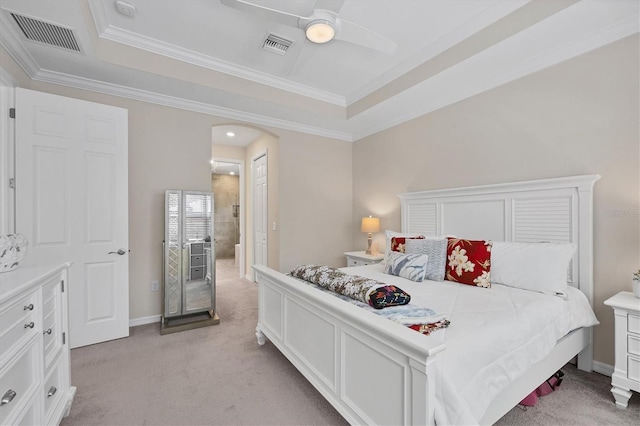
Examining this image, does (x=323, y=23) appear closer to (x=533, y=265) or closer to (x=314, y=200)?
(x=533, y=265)

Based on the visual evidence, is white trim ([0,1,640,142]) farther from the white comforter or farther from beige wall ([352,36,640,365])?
the white comforter

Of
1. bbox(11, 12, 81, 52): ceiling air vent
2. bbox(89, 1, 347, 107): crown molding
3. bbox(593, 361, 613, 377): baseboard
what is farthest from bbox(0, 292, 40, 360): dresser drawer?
bbox(593, 361, 613, 377): baseboard

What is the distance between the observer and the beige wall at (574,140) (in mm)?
2068

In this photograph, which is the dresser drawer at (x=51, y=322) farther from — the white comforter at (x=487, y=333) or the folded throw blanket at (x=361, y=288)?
the white comforter at (x=487, y=333)

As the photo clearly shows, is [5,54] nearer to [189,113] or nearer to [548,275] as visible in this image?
[189,113]

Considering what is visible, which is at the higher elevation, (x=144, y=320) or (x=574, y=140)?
(x=574, y=140)

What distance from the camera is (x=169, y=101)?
3273 millimetres

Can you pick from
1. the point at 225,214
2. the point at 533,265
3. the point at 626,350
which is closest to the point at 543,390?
the point at 626,350

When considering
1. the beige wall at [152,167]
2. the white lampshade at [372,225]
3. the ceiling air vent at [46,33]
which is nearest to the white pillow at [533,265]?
the white lampshade at [372,225]

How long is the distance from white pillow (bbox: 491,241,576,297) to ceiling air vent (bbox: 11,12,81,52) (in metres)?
3.78

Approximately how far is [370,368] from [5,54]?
3.45m

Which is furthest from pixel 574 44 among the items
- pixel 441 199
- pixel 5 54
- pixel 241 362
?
pixel 5 54

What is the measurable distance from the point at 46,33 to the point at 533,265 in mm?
4055

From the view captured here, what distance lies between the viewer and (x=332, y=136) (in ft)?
15.1
